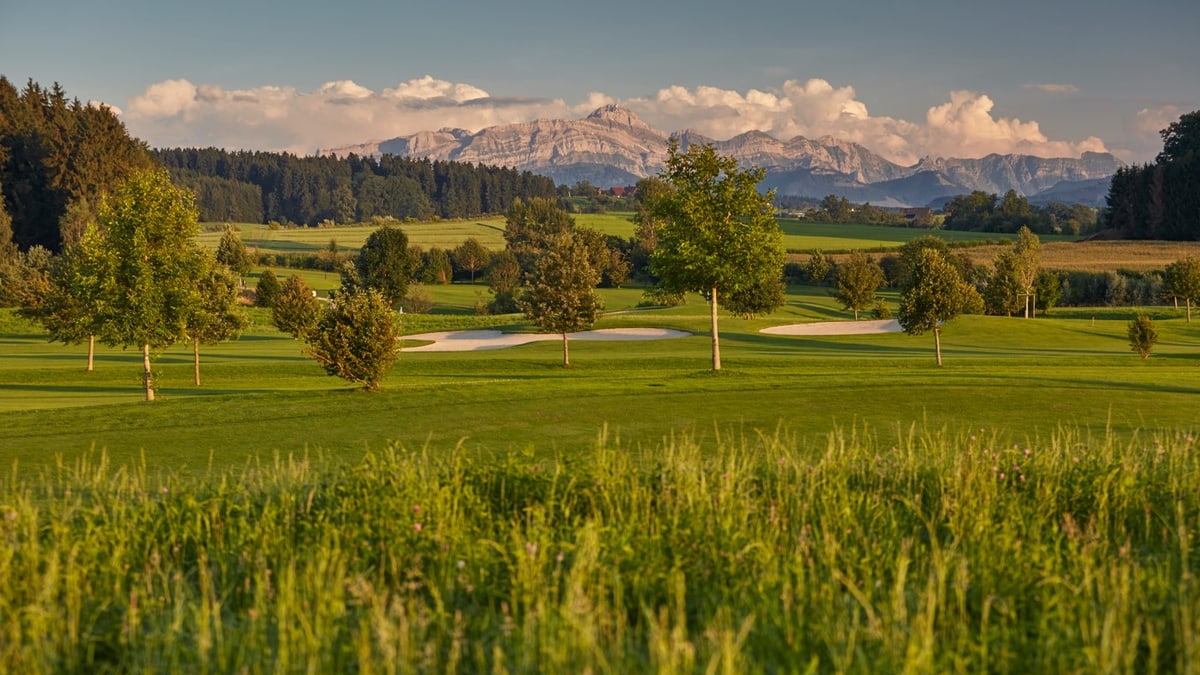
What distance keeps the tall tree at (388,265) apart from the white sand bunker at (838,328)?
121ft

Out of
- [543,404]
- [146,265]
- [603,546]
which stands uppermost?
[146,265]

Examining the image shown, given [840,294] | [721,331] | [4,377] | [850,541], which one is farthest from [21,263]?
[850,541]

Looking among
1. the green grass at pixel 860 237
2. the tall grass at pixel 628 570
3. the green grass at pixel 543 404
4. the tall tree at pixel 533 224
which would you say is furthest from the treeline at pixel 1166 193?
the tall grass at pixel 628 570

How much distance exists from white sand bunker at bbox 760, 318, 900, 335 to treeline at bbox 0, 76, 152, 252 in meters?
74.5

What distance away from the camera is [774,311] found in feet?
220

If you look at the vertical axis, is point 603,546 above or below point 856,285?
below

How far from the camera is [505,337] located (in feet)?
171

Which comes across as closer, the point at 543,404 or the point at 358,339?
the point at 543,404

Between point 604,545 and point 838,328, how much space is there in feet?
162

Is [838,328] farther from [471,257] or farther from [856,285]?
[471,257]

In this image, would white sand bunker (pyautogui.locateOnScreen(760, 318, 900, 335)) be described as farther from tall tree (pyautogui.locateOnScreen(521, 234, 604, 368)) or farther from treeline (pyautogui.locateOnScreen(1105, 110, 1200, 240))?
treeline (pyautogui.locateOnScreen(1105, 110, 1200, 240))

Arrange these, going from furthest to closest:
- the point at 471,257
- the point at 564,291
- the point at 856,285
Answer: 1. the point at 471,257
2. the point at 856,285
3. the point at 564,291

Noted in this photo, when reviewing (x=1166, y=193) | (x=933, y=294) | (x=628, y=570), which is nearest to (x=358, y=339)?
(x=628, y=570)

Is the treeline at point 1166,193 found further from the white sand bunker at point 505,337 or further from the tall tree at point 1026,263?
the white sand bunker at point 505,337
